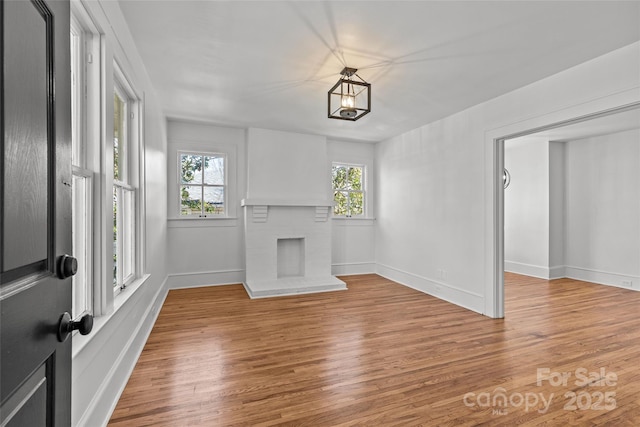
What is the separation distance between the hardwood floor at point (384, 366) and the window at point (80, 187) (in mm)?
821

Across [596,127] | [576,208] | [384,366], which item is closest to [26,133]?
[384,366]

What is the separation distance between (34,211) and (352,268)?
18.4 ft

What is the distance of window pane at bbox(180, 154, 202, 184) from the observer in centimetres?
500

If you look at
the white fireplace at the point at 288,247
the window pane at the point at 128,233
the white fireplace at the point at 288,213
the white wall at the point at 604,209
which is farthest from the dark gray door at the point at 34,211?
the white wall at the point at 604,209

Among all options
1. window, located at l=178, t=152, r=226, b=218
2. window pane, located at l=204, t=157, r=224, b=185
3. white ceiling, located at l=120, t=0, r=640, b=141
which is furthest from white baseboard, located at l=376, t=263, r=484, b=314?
window pane, located at l=204, t=157, r=224, b=185

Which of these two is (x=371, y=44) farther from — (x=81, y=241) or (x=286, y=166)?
(x=286, y=166)

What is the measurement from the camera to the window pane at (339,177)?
19.9ft

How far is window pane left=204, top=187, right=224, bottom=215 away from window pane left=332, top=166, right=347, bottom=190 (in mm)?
2113

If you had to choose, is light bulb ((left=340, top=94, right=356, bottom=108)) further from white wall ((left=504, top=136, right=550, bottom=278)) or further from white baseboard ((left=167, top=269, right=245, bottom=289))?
white wall ((left=504, top=136, right=550, bottom=278))

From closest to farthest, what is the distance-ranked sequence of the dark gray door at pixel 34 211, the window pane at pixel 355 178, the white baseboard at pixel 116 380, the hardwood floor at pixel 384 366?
the dark gray door at pixel 34 211
the white baseboard at pixel 116 380
the hardwood floor at pixel 384 366
the window pane at pixel 355 178

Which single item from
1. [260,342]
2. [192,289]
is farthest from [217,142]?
[260,342]

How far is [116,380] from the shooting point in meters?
2.01

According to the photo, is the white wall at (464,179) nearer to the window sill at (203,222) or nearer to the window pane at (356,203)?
the window pane at (356,203)

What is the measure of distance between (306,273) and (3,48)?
4920 millimetres
